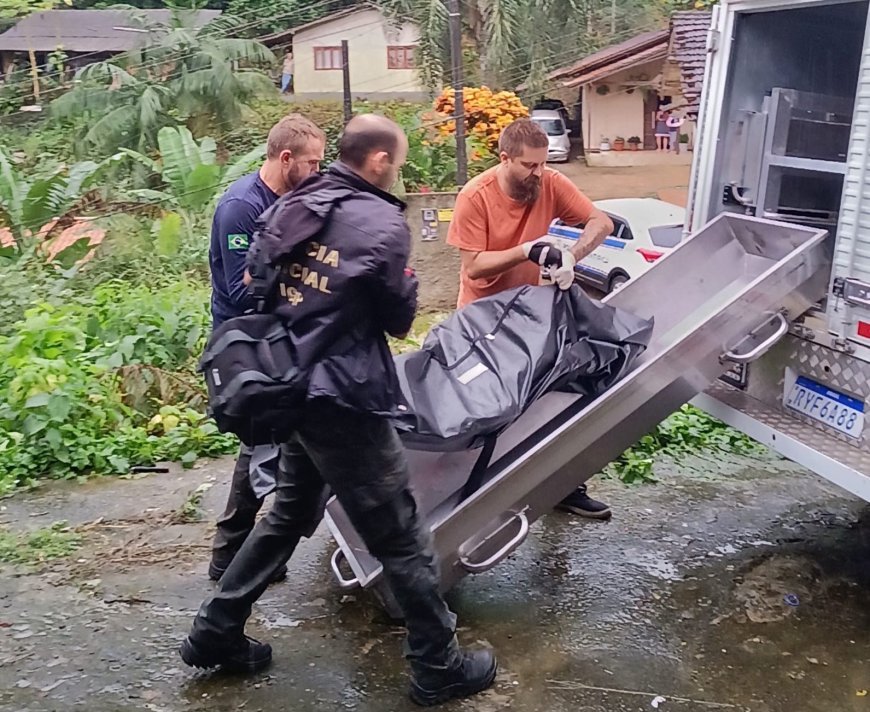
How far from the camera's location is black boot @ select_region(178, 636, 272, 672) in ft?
10.9

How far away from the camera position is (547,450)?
139 inches

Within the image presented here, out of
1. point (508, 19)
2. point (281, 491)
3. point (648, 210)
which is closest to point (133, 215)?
point (648, 210)

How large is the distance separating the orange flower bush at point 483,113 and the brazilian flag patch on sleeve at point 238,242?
33.0ft

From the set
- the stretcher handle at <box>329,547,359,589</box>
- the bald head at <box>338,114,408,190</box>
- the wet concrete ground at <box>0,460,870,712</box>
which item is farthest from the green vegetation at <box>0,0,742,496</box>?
the bald head at <box>338,114,408,190</box>

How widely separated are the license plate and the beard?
148 centimetres

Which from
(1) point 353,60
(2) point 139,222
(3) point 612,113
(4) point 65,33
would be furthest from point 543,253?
(4) point 65,33

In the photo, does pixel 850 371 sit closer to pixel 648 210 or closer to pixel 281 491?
pixel 281 491

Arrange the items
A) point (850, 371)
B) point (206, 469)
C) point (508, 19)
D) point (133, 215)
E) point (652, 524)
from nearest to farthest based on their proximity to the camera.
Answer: point (850, 371)
point (652, 524)
point (206, 469)
point (133, 215)
point (508, 19)

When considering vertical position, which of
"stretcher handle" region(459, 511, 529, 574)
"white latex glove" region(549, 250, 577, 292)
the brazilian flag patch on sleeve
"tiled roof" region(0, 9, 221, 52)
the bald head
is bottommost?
"stretcher handle" region(459, 511, 529, 574)

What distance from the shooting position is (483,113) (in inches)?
533

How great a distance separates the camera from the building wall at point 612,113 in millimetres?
25875

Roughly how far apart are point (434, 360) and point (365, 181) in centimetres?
112

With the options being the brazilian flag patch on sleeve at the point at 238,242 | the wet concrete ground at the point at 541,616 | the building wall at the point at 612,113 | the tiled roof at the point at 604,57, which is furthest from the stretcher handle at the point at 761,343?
the building wall at the point at 612,113

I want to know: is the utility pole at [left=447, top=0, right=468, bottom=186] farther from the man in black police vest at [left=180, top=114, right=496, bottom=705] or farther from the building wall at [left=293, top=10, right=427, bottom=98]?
the building wall at [left=293, top=10, right=427, bottom=98]
